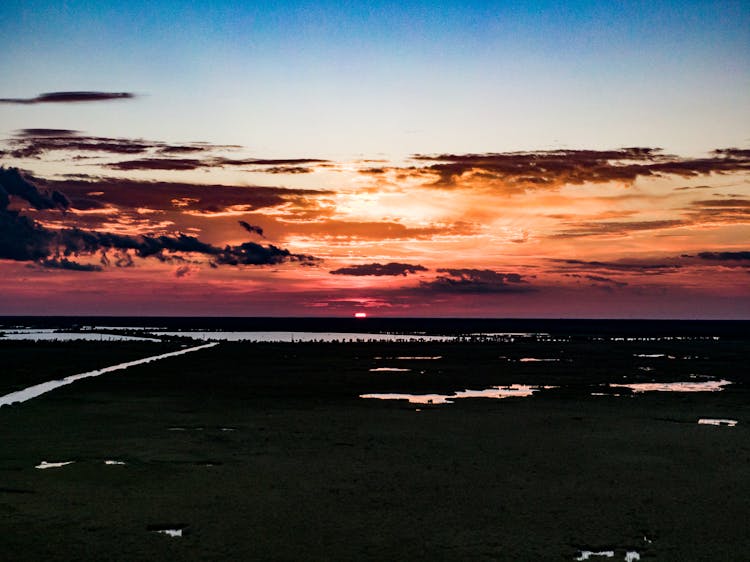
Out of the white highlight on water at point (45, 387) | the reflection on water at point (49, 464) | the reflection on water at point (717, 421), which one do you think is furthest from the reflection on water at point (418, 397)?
the reflection on water at point (49, 464)

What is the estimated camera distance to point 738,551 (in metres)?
12.0

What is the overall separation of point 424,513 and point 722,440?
11.7 m

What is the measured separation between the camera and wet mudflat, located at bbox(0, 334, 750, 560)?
12406 mm

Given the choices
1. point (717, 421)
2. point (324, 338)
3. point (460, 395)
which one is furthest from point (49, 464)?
point (324, 338)

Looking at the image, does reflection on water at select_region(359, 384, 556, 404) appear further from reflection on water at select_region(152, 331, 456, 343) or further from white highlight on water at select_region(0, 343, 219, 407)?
reflection on water at select_region(152, 331, 456, 343)

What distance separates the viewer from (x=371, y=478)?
17.0 metres

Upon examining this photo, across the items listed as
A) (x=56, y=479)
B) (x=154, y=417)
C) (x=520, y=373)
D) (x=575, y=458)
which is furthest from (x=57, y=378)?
(x=575, y=458)

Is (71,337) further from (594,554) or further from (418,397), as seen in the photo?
(594,554)

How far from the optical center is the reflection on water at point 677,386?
122ft

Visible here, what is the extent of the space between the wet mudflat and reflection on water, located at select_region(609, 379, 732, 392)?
3785 millimetres

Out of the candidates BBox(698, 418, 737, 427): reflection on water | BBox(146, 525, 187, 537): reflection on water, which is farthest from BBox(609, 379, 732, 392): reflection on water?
BBox(146, 525, 187, 537): reflection on water

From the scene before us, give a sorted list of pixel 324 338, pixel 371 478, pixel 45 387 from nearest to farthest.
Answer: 1. pixel 371 478
2. pixel 45 387
3. pixel 324 338

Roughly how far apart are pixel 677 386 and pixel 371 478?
26.5 meters

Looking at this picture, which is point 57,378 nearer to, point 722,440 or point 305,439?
point 305,439
